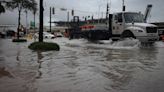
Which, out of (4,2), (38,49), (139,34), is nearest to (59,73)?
(38,49)

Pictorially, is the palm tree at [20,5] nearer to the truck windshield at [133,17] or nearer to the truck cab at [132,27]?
the truck cab at [132,27]

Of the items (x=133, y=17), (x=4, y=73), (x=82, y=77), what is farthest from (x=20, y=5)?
(x=82, y=77)

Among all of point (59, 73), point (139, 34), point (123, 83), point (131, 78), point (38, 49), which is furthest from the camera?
point (139, 34)

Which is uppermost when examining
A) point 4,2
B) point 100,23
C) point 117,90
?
point 4,2

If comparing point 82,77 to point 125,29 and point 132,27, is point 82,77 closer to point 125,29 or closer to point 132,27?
point 132,27

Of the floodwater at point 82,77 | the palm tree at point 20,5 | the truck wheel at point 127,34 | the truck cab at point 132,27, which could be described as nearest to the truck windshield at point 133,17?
the truck cab at point 132,27

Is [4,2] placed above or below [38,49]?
above

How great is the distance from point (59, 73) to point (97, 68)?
161 centimetres

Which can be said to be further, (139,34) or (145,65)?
(139,34)

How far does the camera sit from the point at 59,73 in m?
10.4

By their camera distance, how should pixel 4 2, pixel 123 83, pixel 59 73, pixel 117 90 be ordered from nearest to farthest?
pixel 117 90 → pixel 123 83 → pixel 59 73 → pixel 4 2

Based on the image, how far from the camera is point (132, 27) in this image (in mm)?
24781

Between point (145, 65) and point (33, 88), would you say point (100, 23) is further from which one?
point (33, 88)

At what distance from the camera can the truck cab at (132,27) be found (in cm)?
2428
